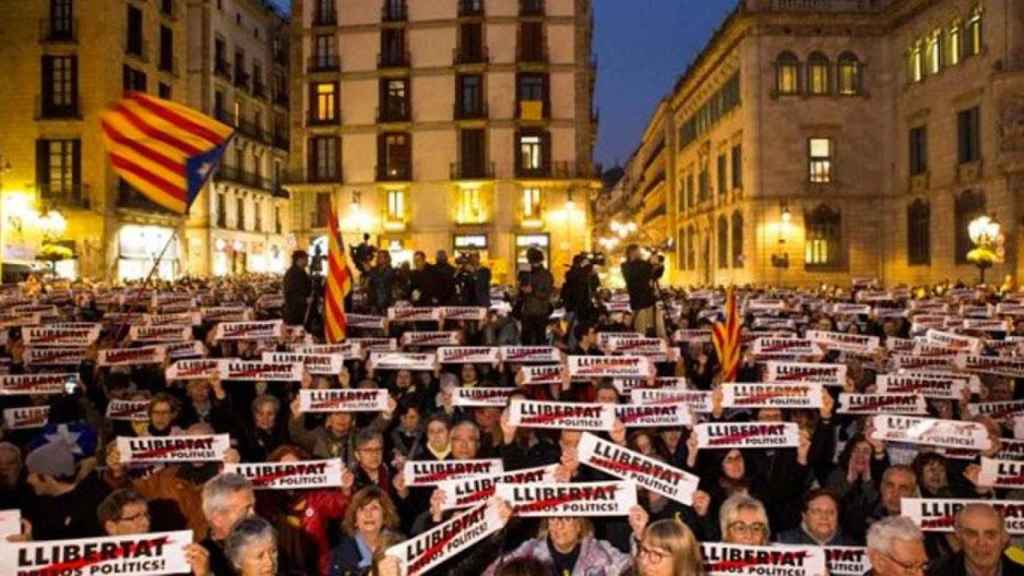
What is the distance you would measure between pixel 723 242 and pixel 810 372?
42.5 metres

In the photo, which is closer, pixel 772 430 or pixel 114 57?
pixel 772 430

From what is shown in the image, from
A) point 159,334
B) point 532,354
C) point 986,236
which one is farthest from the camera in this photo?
point 986,236

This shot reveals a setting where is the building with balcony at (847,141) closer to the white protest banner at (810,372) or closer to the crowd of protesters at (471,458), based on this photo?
the crowd of protesters at (471,458)

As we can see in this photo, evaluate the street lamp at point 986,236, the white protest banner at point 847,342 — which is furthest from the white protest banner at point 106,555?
the street lamp at point 986,236

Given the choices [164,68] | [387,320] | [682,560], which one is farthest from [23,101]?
[682,560]

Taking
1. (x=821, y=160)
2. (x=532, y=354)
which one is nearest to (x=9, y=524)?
(x=532, y=354)

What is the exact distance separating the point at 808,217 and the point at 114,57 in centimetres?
3312

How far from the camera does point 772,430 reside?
26.0 feet

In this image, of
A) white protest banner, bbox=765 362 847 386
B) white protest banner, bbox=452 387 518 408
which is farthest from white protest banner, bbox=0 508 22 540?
white protest banner, bbox=765 362 847 386

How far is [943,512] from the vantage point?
6.49 metres

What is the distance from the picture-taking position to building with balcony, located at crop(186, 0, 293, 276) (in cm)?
6059

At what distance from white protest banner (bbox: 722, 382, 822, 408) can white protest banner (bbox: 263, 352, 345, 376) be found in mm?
4360

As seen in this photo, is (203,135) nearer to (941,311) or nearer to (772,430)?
(772,430)

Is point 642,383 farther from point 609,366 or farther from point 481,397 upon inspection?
point 481,397
